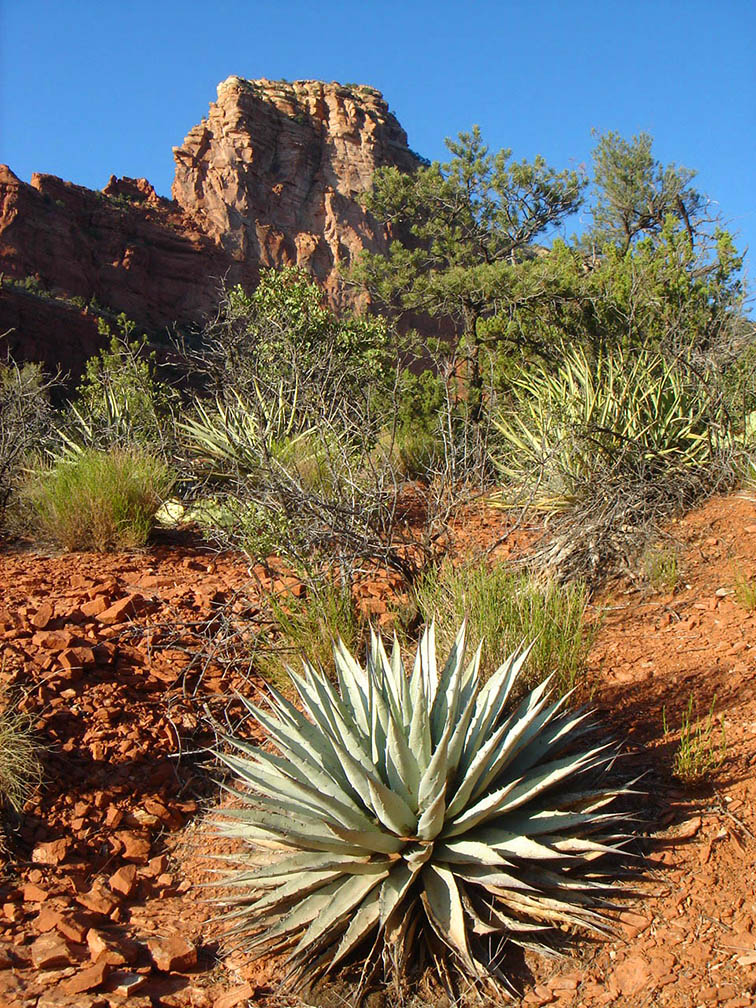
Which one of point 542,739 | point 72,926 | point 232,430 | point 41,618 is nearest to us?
point 72,926

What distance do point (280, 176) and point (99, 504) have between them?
49.7 metres

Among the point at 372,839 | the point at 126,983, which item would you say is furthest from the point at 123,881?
the point at 372,839

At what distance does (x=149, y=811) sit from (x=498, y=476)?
16.5 feet

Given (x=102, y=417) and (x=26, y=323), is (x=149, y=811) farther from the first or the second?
(x=26, y=323)

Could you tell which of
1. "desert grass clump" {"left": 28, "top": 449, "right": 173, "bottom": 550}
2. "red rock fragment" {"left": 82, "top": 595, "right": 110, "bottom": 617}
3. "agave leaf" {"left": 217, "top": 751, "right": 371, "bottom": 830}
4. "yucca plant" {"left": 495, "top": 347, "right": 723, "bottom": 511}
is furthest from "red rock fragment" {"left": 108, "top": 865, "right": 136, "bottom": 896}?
"yucca plant" {"left": 495, "top": 347, "right": 723, "bottom": 511}

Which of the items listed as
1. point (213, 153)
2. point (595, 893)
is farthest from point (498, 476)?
point (213, 153)

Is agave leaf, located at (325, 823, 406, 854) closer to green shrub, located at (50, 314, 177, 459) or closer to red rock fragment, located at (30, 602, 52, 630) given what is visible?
red rock fragment, located at (30, 602, 52, 630)

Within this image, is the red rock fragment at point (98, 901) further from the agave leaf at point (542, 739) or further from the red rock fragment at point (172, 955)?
the agave leaf at point (542, 739)

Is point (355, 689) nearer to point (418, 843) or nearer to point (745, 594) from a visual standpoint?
point (418, 843)

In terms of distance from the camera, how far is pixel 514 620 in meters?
3.97

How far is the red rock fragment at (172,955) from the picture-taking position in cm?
283

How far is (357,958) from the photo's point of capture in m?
2.77

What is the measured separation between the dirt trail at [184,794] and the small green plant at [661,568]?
90 mm

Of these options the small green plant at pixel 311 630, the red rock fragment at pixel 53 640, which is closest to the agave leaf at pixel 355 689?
the small green plant at pixel 311 630
